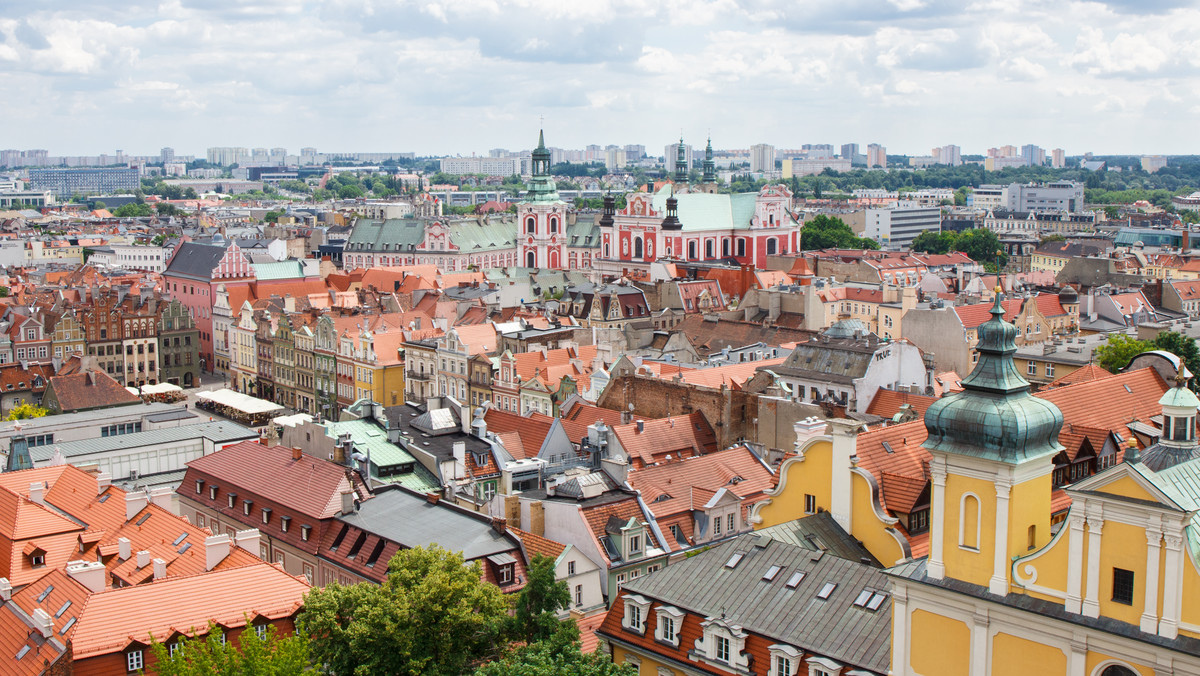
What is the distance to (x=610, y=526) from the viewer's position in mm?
46719

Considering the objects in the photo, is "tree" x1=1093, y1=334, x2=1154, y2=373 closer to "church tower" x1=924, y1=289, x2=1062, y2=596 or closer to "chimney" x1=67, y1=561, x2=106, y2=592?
"church tower" x1=924, y1=289, x2=1062, y2=596

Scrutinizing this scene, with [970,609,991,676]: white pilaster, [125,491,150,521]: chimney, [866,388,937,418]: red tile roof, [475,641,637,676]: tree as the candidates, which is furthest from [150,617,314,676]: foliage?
[866,388,937,418]: red tile roof

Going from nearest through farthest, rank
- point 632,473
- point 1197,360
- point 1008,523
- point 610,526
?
point 1008,523 < point 610,526 < point 632,473 < point 1197,360

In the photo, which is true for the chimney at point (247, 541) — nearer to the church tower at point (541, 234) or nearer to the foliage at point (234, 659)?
the foliage at point (234, 659)

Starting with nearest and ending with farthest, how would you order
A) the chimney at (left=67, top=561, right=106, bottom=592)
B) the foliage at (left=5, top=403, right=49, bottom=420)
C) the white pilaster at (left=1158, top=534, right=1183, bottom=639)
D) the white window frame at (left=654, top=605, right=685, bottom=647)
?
the white pilaster at (left=1158, top=534, right=1183, bottom=639)
the white window frame at (left=654, top=605, right=685, bottom=647)
the chimney at (left=67, top=561, right=106, bottom=592)
the foliage at (left=5, top=403, right=49, bottom=420)

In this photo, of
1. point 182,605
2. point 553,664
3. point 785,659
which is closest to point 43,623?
point 182,605

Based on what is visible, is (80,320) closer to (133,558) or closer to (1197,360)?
(133,558)

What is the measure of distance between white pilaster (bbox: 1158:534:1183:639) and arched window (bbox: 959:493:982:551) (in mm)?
4612

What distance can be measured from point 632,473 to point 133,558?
20629mm

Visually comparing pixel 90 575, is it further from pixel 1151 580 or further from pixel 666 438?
pixel 666 438

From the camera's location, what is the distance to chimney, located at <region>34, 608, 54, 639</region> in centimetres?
3516

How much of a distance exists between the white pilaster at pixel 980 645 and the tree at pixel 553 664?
8933 mm

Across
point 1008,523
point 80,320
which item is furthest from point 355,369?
point 1008,523

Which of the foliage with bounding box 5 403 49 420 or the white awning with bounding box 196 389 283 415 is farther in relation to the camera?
the white awning with bounding box 196 389 283 415
